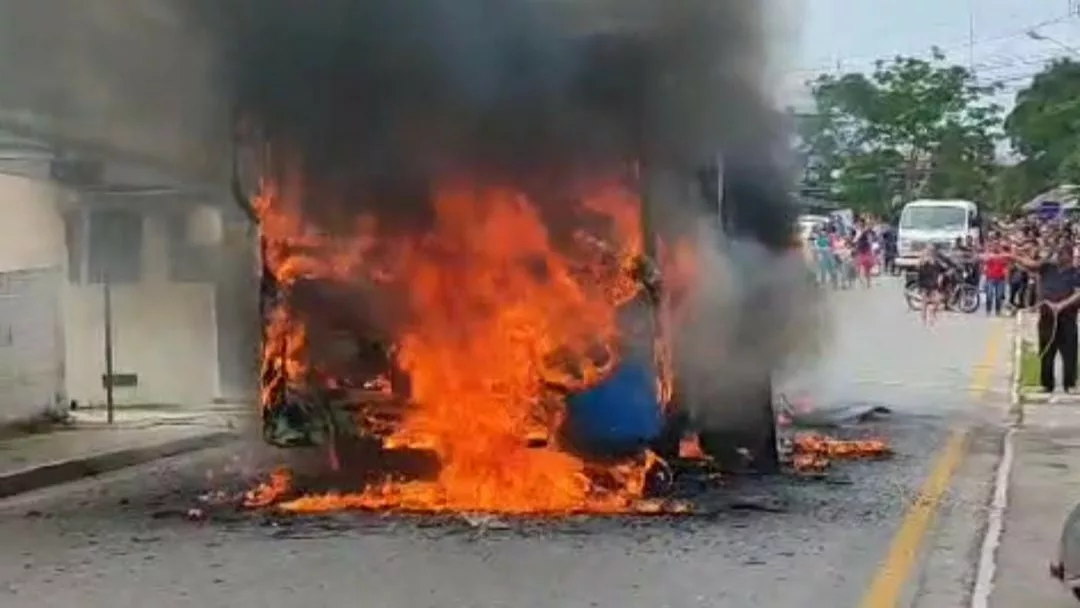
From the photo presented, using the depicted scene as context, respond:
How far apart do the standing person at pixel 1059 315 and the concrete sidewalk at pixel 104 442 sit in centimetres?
735

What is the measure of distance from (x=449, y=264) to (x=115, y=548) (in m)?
2.51

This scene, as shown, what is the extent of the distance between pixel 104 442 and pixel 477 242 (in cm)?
456

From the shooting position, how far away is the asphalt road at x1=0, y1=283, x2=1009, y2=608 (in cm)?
770

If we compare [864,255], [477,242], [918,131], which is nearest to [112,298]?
[477,242]

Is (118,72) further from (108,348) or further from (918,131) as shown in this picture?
(918,131)

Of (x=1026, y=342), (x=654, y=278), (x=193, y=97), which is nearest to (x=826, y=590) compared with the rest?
(x=654, y=278)

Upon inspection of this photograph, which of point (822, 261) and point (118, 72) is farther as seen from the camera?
point (822, 261)

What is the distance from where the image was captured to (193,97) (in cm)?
1063

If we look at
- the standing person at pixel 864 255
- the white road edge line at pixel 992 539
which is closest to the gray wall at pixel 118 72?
the white road edge line at pixel 992 539

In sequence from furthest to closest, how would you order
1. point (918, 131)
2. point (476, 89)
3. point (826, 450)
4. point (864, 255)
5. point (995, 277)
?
1. point (918, 131)
2. point (864, 255)
3. point (995, 277)
4. point (826, 450)
5. point (476, 89)

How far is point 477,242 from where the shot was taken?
34.9 feet

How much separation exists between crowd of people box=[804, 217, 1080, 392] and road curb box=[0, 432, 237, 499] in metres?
4.81

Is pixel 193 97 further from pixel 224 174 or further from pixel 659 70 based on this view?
pixel 659 70

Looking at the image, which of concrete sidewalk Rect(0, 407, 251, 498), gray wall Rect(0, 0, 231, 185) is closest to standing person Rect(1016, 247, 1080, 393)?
concrete sidewalk Rect(0, 407, 251, 498)
